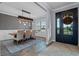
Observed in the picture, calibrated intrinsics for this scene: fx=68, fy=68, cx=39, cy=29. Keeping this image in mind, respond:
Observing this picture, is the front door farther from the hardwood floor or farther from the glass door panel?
the hardwood floor

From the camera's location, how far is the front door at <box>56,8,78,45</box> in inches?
166

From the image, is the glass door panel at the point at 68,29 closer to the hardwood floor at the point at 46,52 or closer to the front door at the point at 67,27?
the front door at the point at 67,27

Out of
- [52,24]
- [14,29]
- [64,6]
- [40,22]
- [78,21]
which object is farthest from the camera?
[40,22]

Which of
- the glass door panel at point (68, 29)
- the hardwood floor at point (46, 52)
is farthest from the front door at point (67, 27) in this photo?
the hardwood floor at point (46, 52)

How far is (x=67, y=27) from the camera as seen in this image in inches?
183

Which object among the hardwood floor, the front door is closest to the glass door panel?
the front door

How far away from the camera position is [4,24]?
19.7 feet

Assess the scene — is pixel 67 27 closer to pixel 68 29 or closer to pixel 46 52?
pixel 68 29

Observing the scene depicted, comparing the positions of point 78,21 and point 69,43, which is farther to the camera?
point 69,43

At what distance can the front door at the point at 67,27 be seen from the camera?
4223mm

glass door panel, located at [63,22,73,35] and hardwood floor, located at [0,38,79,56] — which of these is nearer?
hardwood floor, located at [0,38,79,56]

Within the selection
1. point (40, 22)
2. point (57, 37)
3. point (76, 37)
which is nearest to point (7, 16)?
point (40, 22)

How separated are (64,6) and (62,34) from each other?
6.39 feet

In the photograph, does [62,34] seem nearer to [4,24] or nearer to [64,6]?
[64,6]
